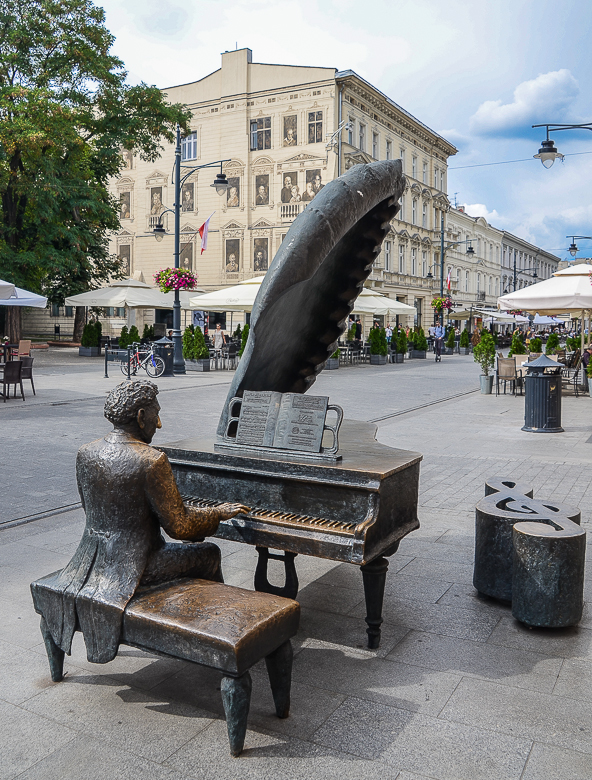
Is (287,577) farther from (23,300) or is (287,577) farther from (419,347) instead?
(419,347)

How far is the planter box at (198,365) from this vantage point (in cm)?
2298

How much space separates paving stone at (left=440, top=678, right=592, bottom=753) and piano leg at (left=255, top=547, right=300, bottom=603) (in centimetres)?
127

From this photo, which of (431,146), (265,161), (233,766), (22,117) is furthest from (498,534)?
(431,146)

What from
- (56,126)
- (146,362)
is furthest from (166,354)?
(56,126)

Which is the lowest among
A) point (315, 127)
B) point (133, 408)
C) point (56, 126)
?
point (133, 408)

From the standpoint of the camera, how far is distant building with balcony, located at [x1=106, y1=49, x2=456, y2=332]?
3896cm

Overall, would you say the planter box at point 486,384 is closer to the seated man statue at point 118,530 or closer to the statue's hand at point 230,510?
the statue's hand at point 230,510

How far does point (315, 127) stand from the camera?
39031 millimetres

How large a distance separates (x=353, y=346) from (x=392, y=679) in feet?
85.2

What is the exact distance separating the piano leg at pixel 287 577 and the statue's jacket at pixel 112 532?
4.19 ft

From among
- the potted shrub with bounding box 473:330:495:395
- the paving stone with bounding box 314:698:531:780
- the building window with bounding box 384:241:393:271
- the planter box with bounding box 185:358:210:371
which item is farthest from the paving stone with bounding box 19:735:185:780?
the building window with bounding box 384:241:393:271

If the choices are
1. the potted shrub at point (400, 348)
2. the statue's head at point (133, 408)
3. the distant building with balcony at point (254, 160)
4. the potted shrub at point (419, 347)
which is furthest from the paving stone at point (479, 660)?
the distant building with balcony at point (254, 160)

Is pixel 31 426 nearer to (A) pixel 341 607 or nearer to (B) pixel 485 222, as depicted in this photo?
(A) pixel 341 607

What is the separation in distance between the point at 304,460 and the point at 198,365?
20.0m
